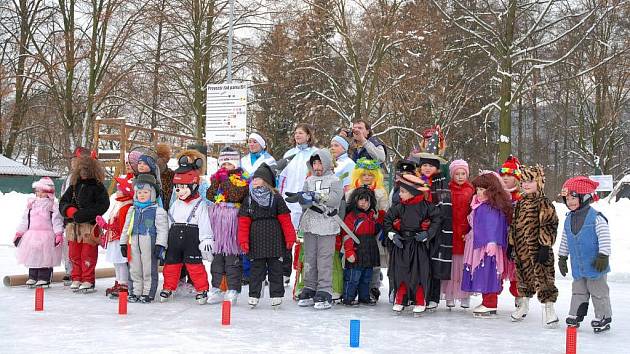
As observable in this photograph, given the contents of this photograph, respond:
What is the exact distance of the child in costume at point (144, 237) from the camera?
8.33 metres

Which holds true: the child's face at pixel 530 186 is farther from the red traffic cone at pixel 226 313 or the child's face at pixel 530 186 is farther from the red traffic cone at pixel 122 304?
the red traffic cone at pixel 122 304

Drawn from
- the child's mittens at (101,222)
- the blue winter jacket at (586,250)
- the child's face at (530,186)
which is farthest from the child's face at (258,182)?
the blue winter jacket at (586,250)

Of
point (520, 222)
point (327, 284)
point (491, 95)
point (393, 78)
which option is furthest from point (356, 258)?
point (491, 95)

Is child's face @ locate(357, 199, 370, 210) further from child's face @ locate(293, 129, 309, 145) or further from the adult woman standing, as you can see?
child's face @ locate(293, 129, 309, 145)

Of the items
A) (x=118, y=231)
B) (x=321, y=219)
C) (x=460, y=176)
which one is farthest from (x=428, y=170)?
(x=118, y=231)

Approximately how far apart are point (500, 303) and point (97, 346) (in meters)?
5.28

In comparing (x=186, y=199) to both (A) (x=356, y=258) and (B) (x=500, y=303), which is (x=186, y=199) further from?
(B) (x=500, y=303)

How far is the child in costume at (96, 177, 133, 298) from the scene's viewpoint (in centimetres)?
858

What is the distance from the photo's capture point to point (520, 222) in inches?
295

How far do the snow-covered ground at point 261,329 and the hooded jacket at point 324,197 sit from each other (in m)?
0.96

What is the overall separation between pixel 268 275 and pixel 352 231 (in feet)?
3.61

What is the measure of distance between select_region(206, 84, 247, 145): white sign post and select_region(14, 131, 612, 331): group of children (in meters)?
11.1

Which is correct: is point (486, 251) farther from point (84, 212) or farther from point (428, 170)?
point (84, 212)

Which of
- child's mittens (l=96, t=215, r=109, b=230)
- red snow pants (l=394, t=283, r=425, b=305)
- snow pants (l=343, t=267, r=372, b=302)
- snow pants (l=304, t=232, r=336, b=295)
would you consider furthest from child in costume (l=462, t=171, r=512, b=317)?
child's mittens (l=96, t=215, r=109, b=230)
